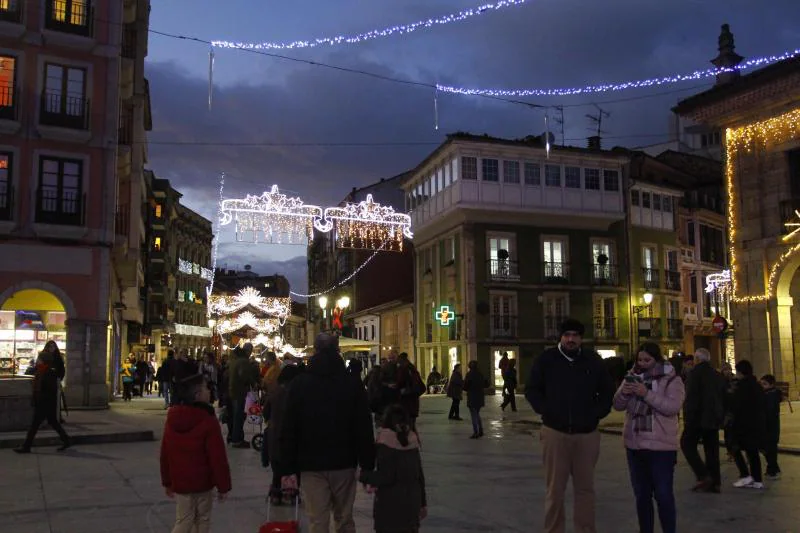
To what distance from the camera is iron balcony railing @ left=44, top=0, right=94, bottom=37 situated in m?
23.8

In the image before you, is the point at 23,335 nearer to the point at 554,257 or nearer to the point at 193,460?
the point at 193,460

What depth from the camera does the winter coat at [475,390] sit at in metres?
16.7

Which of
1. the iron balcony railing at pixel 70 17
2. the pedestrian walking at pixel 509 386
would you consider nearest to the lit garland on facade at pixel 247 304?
the iron balcony railing at pixel 70 17

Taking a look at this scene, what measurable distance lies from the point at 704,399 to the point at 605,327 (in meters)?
30.9

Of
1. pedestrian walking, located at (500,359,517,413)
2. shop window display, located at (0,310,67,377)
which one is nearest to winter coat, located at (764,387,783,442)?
pedestrian walking, located at (500,359,517,413)

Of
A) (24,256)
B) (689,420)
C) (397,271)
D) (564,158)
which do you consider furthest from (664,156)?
(689,420)

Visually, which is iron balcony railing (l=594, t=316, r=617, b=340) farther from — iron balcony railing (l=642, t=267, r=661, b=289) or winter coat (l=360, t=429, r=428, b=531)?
winter coat (l=360, t=429, r=428, b=531)

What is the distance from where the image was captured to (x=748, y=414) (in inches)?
392

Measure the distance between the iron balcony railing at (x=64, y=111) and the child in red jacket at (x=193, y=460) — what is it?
21.0m

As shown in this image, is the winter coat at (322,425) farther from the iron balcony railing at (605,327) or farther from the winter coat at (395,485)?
the iron balcony railing at (605,327)

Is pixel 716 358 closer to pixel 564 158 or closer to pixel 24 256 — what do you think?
pixel 564 158

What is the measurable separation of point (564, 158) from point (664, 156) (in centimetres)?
1479

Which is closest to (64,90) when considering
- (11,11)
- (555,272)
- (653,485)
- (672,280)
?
(11,11)

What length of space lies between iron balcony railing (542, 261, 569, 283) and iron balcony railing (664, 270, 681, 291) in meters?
6.51
